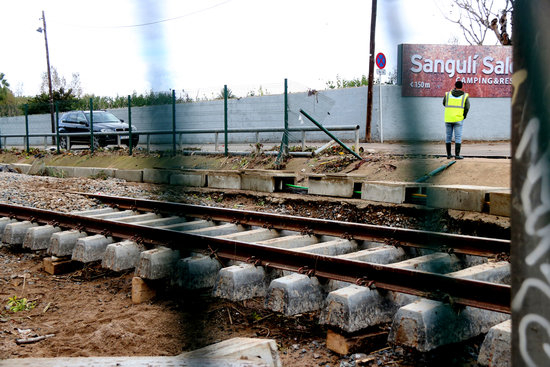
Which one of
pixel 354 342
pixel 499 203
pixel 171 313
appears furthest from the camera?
pixel 499 203

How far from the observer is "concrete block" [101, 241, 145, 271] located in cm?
447

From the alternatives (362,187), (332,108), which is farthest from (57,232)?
(332,108)

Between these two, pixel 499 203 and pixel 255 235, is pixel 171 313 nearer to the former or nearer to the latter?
pixel 255 235

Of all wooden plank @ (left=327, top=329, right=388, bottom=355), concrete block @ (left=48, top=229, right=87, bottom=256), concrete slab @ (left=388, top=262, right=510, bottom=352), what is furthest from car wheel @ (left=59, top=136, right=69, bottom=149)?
concrete slab @ (left=388, top=262, right=510, bottom=352)

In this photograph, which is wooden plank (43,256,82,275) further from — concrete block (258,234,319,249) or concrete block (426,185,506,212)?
concrete block (426,185,506,212)

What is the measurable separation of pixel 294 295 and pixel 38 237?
3.46m

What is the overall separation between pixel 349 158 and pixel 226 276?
7.09m

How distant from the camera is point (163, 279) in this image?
383 cm

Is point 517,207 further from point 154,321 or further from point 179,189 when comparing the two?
point 154,321

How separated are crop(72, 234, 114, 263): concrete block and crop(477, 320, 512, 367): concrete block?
3.58m

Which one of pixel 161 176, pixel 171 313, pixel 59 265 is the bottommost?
pixel 59 265

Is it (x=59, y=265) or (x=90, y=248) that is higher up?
(x=90, y=248)

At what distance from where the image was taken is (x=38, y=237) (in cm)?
551

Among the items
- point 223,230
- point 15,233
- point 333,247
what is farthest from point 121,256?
point 15,233
